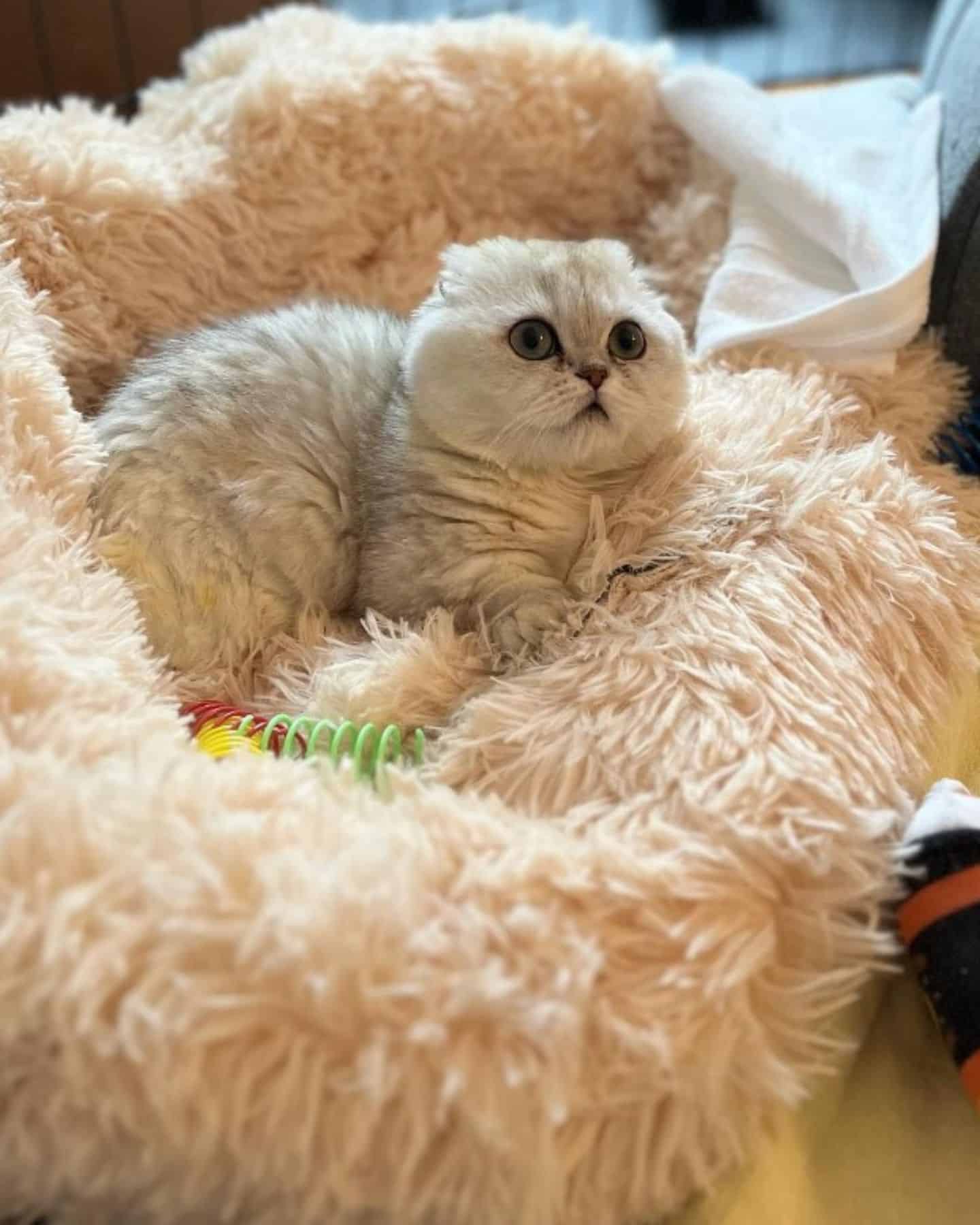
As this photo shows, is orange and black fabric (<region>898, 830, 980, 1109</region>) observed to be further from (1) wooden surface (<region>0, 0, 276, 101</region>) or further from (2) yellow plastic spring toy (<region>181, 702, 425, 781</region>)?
(1) wooden surface (<region>0, 0, 276, 101</region>)

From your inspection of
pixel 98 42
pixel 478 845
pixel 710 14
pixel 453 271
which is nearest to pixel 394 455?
pixel 453 271

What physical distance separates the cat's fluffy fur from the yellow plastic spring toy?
0.45 feet

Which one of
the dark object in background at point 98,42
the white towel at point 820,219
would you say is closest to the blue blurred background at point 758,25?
the dark object in background at point 98,42

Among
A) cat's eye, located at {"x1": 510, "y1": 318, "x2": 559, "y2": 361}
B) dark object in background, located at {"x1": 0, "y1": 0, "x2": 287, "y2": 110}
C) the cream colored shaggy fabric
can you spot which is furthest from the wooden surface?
cat's eye, located at {"x1": 510, "y1": 318, "x2": 559, "y2": 361}

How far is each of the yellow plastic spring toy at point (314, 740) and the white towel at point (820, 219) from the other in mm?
632

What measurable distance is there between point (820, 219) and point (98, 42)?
4.28 feet

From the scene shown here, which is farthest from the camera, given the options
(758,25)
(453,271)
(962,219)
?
(758,25)

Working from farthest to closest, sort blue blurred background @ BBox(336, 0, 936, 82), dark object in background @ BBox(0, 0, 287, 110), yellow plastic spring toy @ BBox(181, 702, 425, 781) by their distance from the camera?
blue blurred background @ BBox(336, 0, 936, 82) < dark object in background @ BBox(0, 0, 287, 110) < yellow plastic spring toy @ BBox(181, 702, 425, 781)

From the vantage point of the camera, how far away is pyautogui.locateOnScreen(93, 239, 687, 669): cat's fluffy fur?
3.45 ft

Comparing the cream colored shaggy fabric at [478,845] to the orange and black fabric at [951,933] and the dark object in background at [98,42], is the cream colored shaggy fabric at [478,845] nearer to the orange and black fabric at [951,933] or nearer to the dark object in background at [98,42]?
the orange and black fabric at [951,933]

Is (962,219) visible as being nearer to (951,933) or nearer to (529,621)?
(529,621)

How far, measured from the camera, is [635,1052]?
0.72 metres

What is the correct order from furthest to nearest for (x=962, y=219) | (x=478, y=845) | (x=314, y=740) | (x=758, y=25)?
1. (x=758, y=25)
2. (x=962, y=219)
3. (x=314, y=740)
4. (x=478, y=845)

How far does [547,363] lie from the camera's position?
1.03 m
